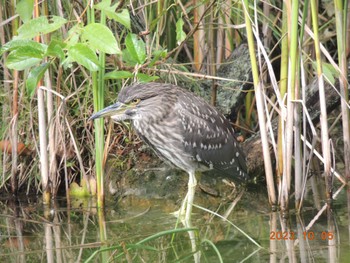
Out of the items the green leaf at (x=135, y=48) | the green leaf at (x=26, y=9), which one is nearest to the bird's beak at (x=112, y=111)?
the green leaf at (x=135, y=48)

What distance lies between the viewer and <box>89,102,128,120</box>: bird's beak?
6133mm

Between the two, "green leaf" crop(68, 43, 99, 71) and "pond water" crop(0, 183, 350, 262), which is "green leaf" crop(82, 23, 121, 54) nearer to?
"green leaf" crop(68, 43, 99, 71)

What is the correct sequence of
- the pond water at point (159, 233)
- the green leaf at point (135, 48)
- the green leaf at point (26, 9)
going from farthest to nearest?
the green leaf at point (135, 48)
the green leaf at point (26, 9)
the pond water at point (159, 233)

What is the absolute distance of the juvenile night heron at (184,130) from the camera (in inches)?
260

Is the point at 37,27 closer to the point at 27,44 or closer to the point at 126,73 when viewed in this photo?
the point at 27,44

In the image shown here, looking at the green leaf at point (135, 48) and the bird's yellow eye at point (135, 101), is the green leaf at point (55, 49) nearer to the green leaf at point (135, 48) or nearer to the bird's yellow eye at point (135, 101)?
the green leaf at point (135, 48)

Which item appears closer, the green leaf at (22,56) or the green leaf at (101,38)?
the green leaf at (101,38)

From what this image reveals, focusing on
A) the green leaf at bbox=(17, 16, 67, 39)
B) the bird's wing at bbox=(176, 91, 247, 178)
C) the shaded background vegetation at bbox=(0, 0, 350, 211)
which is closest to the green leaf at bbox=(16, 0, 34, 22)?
the shaded background vegetation at bbox=(0, 0, 350, 211)

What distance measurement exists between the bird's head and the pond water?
2.71 feet

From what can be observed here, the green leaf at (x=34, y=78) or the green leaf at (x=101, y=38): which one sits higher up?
the green leaf at (x=101, y=38)

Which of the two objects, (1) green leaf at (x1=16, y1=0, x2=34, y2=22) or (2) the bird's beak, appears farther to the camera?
(2) the bird's beak

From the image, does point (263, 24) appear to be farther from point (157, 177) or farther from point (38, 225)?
point (38, 225)

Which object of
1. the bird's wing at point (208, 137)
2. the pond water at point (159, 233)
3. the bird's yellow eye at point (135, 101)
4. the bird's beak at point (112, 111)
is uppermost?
the bird's yellow eye at point (135, 101)

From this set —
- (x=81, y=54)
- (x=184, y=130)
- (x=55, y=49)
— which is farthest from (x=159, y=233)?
(x=184, y=130)
